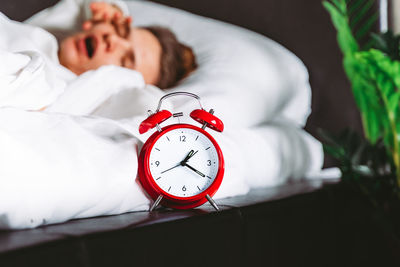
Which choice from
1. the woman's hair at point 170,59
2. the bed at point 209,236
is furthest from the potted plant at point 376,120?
the woman's hair at point 170,59

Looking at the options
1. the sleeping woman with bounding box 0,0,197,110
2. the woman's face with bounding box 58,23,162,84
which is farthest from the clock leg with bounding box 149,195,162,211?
the woman's face with bounding box 58,23,162,84

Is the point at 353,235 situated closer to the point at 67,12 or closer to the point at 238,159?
the point at 238,159

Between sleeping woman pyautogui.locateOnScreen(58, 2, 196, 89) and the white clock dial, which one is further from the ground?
the white clock dial

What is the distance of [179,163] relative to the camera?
0.84 metres

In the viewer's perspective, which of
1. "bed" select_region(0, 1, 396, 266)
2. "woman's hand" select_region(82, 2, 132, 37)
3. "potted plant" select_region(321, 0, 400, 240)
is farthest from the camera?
"woman's hand" select_region(82, 2, 132, 37)

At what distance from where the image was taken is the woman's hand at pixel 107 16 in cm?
143

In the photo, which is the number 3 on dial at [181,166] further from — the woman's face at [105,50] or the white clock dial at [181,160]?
the woman's face at [105,50]

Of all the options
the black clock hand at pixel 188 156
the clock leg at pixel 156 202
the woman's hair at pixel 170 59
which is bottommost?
the woman's hair at pixel 170 59

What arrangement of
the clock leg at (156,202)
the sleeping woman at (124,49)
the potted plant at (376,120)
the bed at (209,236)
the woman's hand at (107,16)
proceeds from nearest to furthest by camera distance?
the bed at (209,236)
the clock leg at (156,202)
the potted plant at (376,120)
the sleeping woman at (124,49)
the woman's hand at (107,16)

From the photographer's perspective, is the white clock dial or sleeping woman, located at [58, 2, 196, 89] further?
sleeping woman, located at [58, 2, 196, 89]

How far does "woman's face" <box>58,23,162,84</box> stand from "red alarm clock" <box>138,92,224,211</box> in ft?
1.88

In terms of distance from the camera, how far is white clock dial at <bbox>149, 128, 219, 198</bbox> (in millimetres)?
828

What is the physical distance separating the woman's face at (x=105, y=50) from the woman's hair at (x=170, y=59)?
0.05 meters

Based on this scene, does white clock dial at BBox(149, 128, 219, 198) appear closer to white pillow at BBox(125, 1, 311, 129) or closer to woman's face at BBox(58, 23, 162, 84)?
white pillow at BBox(125, 1, 311, 129)
